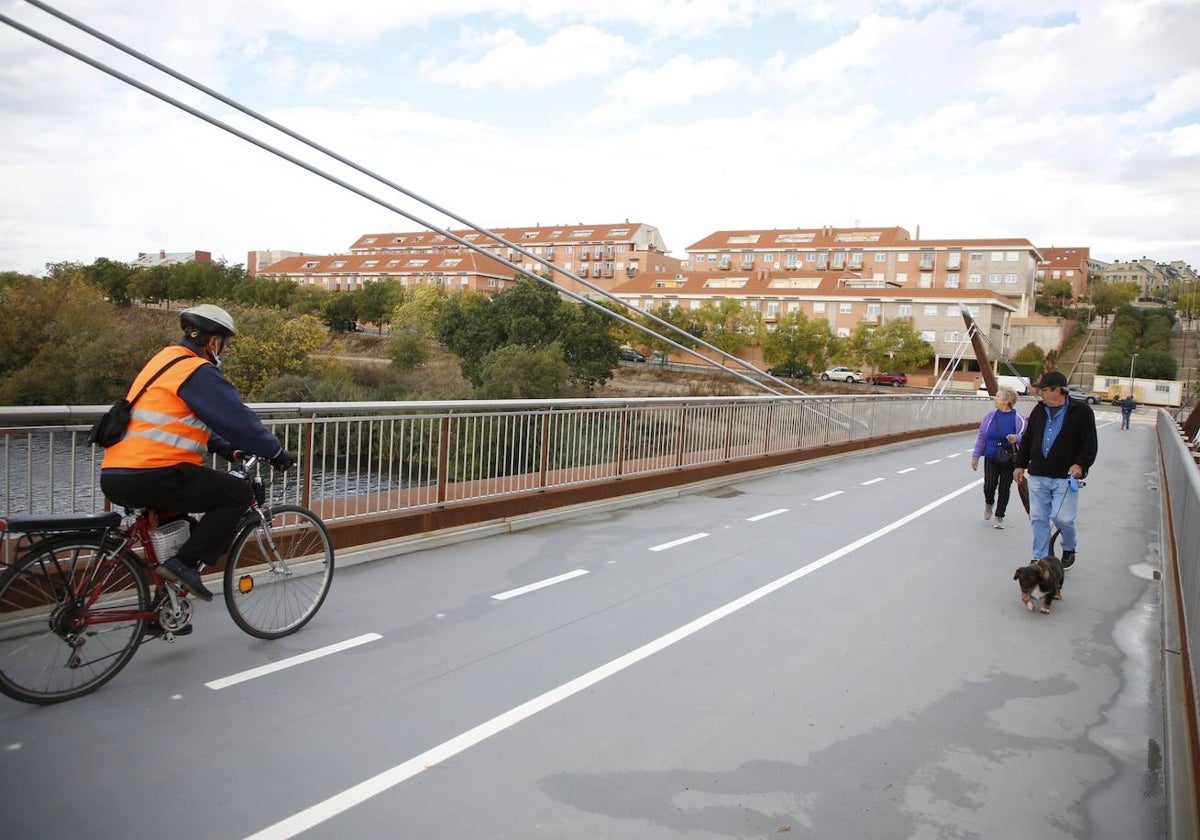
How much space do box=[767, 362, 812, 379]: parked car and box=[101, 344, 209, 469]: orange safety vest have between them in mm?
72040

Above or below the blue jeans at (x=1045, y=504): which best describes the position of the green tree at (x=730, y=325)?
above

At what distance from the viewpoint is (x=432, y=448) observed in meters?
7.75

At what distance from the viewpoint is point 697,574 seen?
22.8 feet

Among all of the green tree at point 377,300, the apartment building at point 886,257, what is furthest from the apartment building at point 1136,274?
the green tree at point 377,300

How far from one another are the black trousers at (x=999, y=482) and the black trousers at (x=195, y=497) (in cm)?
877

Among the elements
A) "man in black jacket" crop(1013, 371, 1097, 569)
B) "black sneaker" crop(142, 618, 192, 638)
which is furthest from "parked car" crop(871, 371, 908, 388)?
"black sneaker" crop(142, 618, 192, 638)

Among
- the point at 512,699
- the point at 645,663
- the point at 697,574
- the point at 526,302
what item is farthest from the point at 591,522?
the point at 526,302

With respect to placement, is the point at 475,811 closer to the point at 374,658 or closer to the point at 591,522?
the point at 374,658

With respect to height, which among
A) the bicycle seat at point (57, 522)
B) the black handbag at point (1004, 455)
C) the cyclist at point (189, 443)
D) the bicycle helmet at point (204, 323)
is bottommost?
the black handbag at point (1004, 455)

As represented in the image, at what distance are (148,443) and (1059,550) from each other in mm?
8499

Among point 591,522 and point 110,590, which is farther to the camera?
point 591,522

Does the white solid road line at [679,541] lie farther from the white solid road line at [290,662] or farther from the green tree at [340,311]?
the green tree at [340,311]

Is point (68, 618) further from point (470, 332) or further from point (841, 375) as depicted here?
point (841, 375)

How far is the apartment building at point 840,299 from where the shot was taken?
80500 mm
